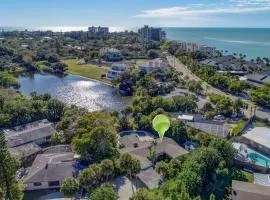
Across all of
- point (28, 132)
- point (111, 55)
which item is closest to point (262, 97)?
point (28, 132)

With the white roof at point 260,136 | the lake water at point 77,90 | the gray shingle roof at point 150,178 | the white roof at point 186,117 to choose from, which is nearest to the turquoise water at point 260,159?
the white roof at point 260,136

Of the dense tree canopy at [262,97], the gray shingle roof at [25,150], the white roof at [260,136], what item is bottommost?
the gray shingle roof at [25,150]

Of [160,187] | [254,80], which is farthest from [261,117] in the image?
[160,187]

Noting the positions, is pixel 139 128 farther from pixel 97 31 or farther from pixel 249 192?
pixel 97 31

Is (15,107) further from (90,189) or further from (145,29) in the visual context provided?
(145,29)

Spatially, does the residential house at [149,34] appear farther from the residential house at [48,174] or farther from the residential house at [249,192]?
the residential house at [249,192]

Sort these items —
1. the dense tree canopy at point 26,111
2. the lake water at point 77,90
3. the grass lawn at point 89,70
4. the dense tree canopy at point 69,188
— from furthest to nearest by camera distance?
the grass lawn at point 89,70 < the lake water at point 77,90 < the dense tree canopy at point 26,111 < the dense tree canopy at point 69,188

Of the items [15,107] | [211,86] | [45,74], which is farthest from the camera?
[45,74]

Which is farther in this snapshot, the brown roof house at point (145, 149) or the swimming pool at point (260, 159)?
the swimming pool at point (260, 159)
